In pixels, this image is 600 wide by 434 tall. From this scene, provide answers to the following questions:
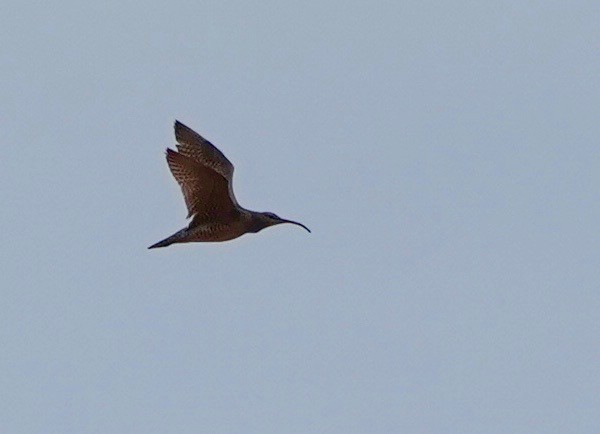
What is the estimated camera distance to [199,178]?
11925cm

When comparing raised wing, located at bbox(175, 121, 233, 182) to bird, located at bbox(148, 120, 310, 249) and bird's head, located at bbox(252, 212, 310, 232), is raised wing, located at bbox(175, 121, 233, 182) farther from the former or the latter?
bird's head, located at bbox(252, 212, 310, 232)

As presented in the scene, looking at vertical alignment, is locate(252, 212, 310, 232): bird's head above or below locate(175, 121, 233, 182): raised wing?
below

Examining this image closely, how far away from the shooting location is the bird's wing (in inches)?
4690

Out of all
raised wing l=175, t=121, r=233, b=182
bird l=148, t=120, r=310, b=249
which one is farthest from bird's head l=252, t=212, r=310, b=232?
raised wing l=175, t=121, r=233, b=182

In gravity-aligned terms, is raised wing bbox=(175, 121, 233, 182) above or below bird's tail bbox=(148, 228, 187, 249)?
above

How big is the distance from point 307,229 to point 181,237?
10.2 feet

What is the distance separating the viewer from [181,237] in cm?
11938

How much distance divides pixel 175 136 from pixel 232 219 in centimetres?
214

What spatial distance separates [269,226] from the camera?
120m

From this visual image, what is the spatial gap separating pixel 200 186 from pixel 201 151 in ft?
2.55

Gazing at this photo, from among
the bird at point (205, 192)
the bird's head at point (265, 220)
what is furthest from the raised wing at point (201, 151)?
the bird's head at point (265, 220)

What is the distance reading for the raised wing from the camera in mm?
119062

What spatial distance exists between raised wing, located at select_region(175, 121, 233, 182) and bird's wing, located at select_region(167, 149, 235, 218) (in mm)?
91

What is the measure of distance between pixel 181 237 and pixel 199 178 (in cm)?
131
